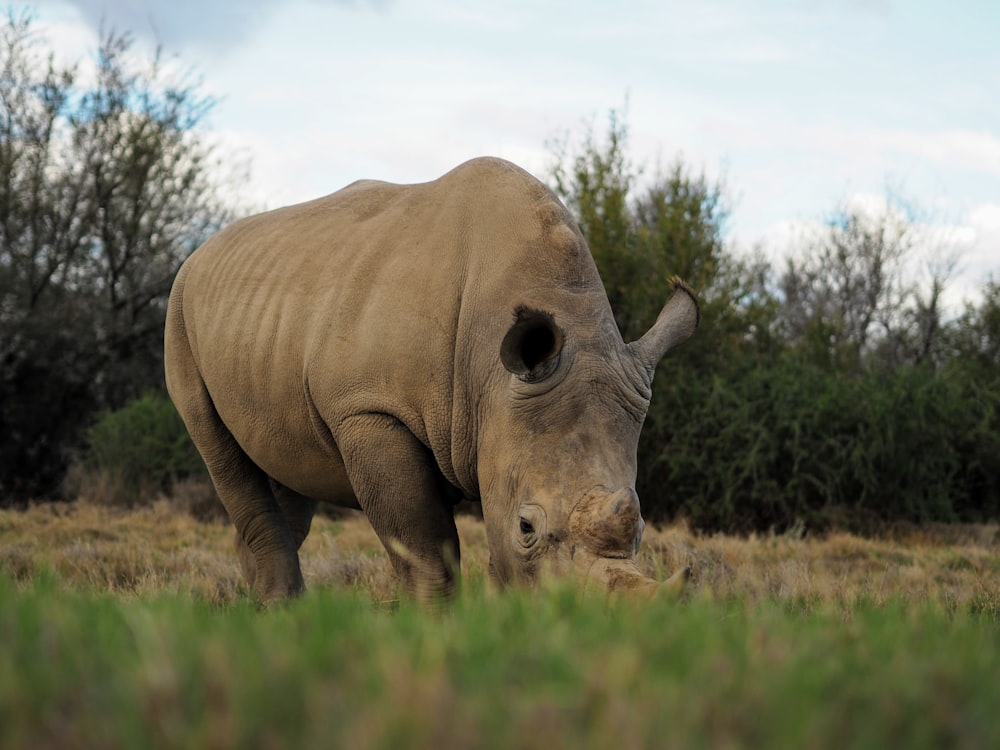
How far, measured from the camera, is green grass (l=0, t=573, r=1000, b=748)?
1.59m

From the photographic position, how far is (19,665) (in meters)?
1.91

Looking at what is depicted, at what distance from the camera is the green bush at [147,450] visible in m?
14.1

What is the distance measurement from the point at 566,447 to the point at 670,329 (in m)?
1.13

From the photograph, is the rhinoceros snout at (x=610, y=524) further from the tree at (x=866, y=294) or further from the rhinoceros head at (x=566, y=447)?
the tree at (x=866, y=294)

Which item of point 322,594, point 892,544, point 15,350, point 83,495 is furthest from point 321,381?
point 15,350

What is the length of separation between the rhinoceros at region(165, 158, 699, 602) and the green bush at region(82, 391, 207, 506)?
8204mm

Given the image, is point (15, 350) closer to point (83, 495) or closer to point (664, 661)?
point (83, 495)

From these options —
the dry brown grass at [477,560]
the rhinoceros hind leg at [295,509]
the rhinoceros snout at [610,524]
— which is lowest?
the dry brown grass at [477,560]

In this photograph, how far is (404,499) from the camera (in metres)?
4.88

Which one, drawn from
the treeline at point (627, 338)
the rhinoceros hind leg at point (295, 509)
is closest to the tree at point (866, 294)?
the treeline at point (627, 338)

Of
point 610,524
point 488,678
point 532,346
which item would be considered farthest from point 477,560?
point 488,678

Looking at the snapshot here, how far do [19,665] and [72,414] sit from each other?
16868 millimetres

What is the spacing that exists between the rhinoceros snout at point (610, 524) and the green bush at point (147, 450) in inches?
418

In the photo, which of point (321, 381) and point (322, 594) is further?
point (321, 381)
